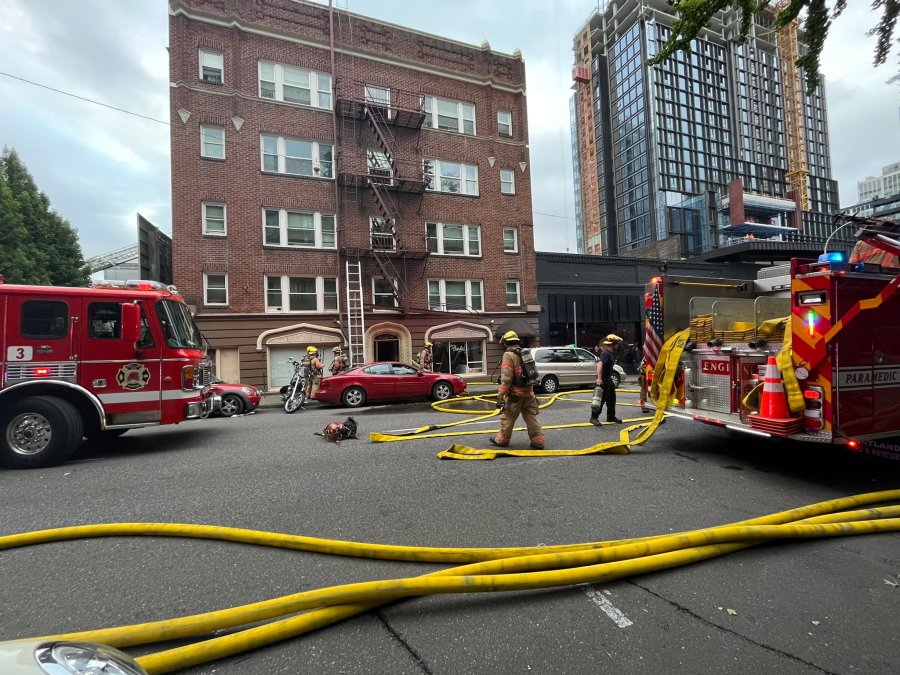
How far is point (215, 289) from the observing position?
665 inches

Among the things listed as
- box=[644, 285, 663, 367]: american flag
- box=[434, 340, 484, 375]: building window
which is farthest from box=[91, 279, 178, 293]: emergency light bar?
box=[434, 340, 484, 375]: building window

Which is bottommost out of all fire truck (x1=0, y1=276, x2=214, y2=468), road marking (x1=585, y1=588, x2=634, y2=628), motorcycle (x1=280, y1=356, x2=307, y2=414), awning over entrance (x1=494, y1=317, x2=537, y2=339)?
road marking (x1=585, y1=588, x2=634, y2=628)

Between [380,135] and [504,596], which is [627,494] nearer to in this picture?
[504,596]

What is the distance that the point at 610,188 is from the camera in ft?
210

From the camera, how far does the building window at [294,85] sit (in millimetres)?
18172

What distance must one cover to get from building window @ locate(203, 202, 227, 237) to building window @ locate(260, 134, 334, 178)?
2601 millimetres

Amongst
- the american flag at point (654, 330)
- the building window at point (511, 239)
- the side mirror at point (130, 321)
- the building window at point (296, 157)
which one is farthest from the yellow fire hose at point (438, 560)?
the building window at point (511, 239)

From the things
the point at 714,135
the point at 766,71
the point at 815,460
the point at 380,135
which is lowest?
the point at 815,460

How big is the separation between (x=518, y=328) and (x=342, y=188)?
33.6 feet

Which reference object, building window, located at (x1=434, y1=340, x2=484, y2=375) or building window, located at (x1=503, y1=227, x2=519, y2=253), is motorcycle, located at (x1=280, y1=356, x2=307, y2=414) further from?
building window, located at (x1=503, y1=227, x2=519, y2=253)

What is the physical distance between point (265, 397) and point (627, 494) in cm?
1415

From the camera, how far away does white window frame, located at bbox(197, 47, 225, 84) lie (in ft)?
56.3

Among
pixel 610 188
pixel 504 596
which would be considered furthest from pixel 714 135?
pixel 504 596

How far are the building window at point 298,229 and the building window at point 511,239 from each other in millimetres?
8502
